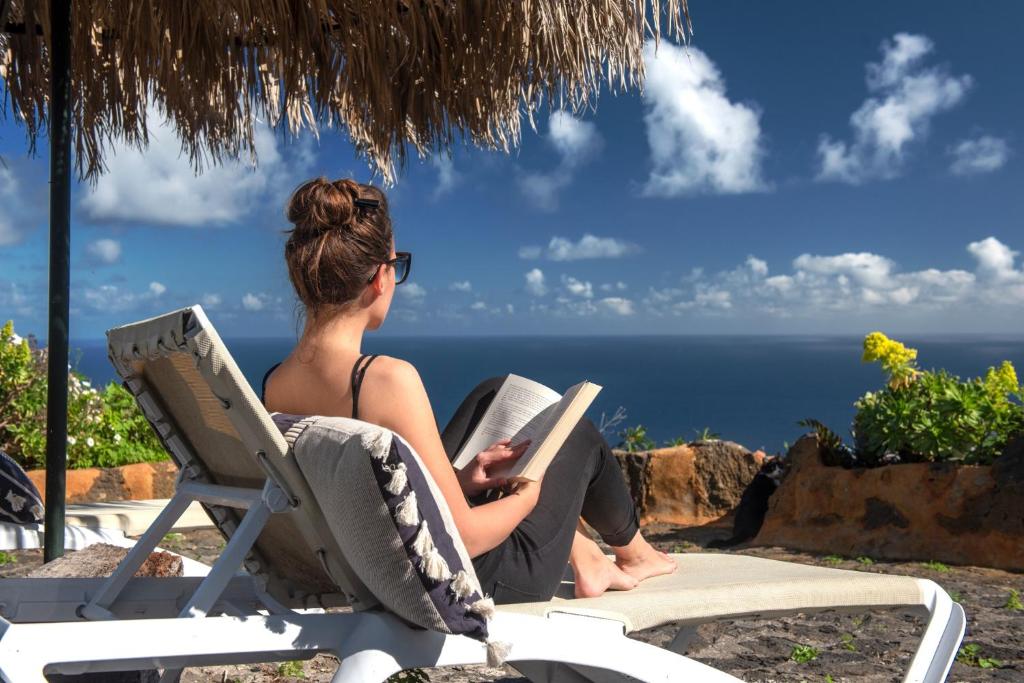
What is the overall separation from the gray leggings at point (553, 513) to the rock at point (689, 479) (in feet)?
13.8

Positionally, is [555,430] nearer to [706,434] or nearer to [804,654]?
[804,654]

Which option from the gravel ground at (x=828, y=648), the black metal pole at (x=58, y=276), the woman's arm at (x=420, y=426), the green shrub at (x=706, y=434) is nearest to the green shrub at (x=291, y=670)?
the gravel ground at (x=828, y=648)

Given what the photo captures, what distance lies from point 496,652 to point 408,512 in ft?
0.97

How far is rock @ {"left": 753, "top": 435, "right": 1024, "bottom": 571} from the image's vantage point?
491 centimetres

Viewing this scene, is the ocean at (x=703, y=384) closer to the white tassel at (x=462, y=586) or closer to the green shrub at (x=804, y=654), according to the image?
the green shrub at (x=804, y=654)

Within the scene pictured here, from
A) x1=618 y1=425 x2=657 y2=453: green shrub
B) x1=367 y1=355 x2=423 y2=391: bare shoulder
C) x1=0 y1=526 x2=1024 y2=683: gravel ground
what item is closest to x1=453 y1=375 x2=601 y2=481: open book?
x1=367 y1=355 x2=423 y2=391: bare shoulder

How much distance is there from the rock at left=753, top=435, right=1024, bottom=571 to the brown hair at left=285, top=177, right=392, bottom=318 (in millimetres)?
4068

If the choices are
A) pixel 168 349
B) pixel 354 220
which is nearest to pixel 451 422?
pixel 354 220

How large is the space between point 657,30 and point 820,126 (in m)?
134

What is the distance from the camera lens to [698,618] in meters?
2.02

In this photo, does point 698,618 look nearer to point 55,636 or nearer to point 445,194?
point 55,636

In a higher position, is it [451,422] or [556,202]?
[556,202]

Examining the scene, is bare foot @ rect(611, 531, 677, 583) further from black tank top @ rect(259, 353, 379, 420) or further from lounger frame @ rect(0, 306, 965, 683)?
black tank top @ rect(259, 353, 379, 420)

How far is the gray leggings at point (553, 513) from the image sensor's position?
2.03 metres
